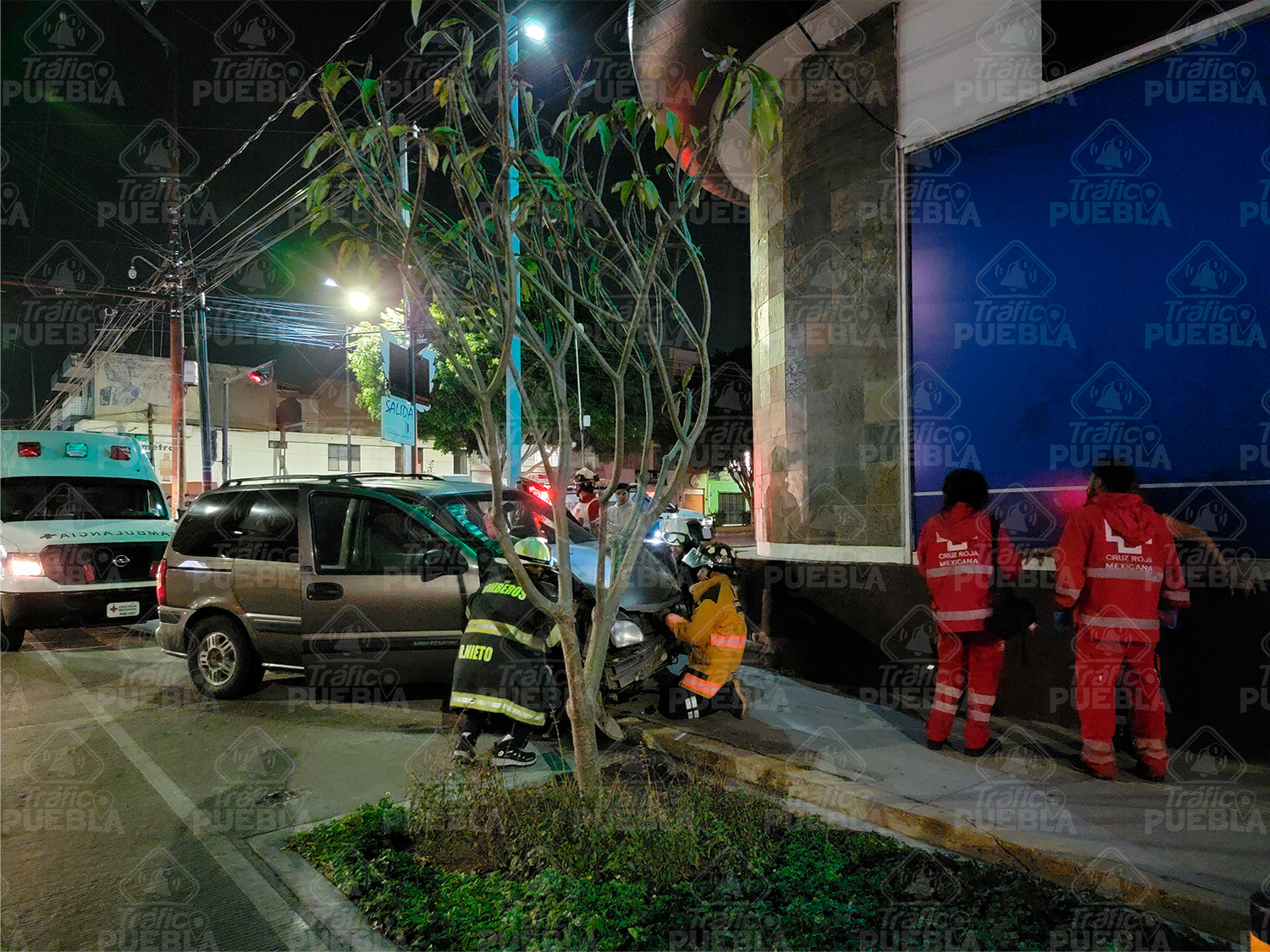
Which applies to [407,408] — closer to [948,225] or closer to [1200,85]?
[948,225]

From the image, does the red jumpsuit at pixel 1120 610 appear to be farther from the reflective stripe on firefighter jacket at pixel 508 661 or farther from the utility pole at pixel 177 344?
the utility pole at pixel 177 344

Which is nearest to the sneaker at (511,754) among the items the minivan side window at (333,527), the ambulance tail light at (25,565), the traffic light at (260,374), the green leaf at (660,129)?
the minivan side window at (333,527)

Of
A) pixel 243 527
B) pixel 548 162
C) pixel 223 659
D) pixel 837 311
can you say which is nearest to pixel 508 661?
pixel 548 162

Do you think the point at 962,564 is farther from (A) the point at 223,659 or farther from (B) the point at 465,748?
(A) the point at 223,659

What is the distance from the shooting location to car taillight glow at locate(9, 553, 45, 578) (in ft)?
29.4

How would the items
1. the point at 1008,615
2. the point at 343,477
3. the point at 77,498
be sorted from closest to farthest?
the point at 1008,615
the point at 343,477
the point at 77,498

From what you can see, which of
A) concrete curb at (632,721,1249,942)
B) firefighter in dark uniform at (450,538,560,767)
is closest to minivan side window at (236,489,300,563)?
firefighter in dark uniform at (450,538,560,767)

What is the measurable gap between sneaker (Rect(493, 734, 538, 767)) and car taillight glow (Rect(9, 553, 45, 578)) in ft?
24.1

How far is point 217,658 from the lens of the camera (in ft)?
22.6

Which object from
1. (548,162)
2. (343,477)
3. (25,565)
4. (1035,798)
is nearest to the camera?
(548,162)

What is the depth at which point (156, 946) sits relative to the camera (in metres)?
3.09

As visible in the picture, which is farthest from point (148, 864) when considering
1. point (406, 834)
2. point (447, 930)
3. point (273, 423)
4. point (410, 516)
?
point (273, 423)

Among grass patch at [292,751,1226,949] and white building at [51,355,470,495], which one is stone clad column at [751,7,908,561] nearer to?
grass patch at [292,751,1226,949]

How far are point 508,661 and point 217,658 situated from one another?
4.01m
